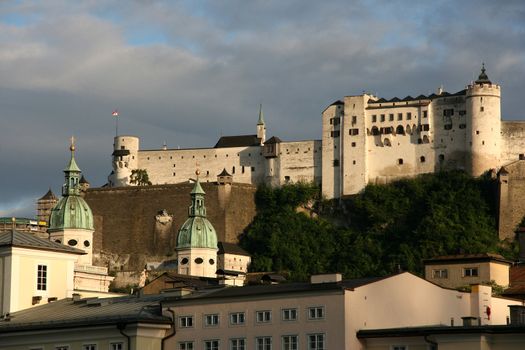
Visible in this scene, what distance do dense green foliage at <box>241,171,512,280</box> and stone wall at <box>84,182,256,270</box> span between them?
1.90m

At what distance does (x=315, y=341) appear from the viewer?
49.0 m

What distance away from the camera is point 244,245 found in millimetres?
135375

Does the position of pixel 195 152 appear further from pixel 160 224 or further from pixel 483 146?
pixel 483 146

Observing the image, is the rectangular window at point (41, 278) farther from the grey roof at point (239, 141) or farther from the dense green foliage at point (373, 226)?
the grey roof at point (239, 141)

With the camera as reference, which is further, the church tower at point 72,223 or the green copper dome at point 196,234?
the green copper dome at point 196,234

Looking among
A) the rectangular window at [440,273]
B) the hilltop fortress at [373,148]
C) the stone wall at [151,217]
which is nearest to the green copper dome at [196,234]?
the stone wall at [151,217]

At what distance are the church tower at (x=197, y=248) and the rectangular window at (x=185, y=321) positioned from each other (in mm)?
54758

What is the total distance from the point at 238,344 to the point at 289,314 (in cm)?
213

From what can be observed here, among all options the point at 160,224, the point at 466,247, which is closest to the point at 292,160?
the point at 160,224

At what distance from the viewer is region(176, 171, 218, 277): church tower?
4269 inches

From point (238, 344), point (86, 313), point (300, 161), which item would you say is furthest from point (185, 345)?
point (300, 161)

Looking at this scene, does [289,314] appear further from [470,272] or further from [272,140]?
[272,140]

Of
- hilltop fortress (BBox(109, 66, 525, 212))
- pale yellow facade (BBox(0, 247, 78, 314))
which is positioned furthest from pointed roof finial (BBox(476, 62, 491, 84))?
pale yellow facade (BBox(0, 247, 78, 314))

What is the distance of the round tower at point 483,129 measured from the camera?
132375mm
